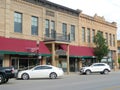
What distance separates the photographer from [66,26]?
151 feet

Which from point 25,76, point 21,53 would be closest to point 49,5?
point 21,53

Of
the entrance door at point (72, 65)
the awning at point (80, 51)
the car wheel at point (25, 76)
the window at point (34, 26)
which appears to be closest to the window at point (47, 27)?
the window at point (34, 26)

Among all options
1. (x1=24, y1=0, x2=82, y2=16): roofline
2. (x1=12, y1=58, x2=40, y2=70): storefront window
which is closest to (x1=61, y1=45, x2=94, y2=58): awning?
(x1=24, y1=0, x2=82, y2=16): roofline

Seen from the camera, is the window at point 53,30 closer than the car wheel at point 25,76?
No

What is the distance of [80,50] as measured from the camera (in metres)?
47.8

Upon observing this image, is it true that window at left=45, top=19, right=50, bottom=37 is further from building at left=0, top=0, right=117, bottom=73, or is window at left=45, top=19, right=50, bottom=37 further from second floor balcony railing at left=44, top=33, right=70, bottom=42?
second floor balcony railing at left=44, top=33, right=70, bottom=42

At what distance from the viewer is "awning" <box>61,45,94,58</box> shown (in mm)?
44688

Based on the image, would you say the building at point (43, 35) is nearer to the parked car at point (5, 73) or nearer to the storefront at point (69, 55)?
the storefront at point (69, 55)

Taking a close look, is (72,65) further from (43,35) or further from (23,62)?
(23,62)

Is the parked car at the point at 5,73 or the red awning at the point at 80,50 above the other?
the red awning at the point at 80,50

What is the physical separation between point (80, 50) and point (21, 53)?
50.5 ft

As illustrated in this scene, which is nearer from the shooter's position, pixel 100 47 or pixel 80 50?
pixel 80 50

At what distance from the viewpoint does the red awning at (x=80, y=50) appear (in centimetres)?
4488

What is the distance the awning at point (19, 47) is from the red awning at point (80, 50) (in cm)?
592
